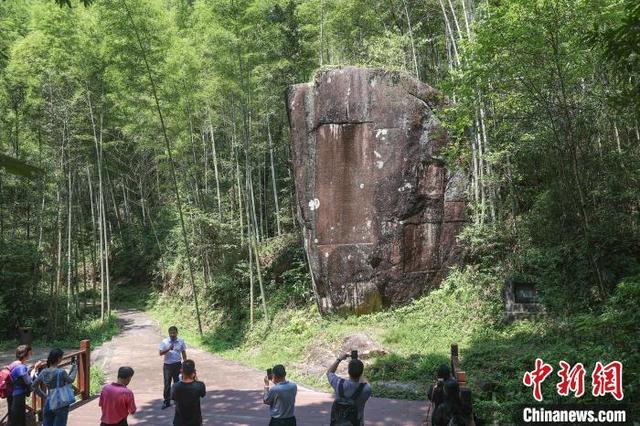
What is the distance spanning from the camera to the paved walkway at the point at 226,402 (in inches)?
216

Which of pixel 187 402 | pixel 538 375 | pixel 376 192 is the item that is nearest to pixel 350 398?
pixel 187 402

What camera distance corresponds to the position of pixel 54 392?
4.10m

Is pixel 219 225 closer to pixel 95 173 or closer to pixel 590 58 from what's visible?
pixel 95 173

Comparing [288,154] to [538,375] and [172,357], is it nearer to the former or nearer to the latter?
[172,357]

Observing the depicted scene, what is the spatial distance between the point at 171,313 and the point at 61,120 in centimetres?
704

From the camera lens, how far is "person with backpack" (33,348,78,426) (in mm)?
4086

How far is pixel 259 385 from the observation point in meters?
7.64

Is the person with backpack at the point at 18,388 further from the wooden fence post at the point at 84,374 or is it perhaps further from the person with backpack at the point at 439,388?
the person with backpack at the point at 439,388

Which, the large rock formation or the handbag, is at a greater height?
the large rock formation

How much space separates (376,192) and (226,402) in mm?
5475

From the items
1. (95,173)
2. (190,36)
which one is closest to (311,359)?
(190,36)

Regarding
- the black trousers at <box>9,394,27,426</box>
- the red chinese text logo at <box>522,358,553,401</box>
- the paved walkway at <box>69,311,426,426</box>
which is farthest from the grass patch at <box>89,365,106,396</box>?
the red chinese text logo at <box>522,358,553,401</box>

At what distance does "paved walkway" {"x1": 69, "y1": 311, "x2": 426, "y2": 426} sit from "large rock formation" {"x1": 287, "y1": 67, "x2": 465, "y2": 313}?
301 centimetres

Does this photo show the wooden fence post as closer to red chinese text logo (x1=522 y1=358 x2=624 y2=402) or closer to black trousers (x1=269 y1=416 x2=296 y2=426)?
black trousers (x1=269 y1=416 x2=296 y2=426)
